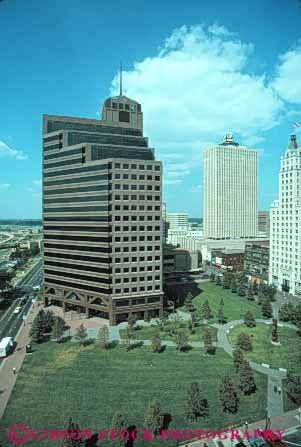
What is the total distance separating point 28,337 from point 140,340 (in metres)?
9.82

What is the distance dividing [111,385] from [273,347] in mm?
14071

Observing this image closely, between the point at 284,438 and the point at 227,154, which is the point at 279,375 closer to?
the point at 284,438

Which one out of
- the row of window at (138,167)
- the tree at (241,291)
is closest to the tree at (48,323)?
the row of window at (138,167)

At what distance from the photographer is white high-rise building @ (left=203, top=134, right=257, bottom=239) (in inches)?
3450

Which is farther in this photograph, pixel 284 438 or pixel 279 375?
pixel 279 375

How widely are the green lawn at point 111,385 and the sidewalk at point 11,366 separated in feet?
1.31

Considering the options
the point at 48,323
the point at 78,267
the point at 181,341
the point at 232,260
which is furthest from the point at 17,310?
the point at 232,260

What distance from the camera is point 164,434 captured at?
54.4 feet

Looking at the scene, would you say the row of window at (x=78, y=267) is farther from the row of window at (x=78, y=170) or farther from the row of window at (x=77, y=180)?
the row of window at (x=78, y=170)

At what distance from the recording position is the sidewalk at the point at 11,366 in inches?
782

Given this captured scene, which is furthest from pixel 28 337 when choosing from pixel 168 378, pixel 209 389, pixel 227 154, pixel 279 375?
pixel 227 154

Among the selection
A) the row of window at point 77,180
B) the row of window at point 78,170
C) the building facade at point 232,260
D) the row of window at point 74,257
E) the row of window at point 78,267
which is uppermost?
the row of window at point 78,170

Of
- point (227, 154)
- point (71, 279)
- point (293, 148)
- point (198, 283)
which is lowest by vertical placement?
point (198, 283)

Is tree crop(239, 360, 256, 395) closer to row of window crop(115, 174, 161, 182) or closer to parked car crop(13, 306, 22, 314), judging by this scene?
row of window crop(115, 174, 161, 182)
